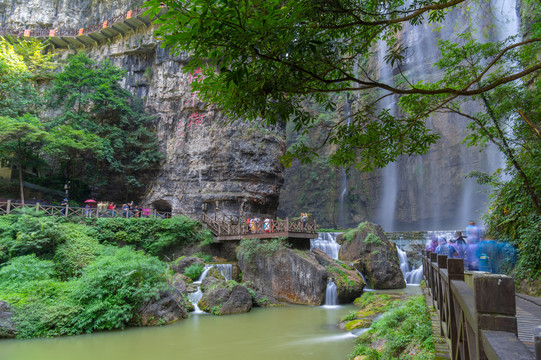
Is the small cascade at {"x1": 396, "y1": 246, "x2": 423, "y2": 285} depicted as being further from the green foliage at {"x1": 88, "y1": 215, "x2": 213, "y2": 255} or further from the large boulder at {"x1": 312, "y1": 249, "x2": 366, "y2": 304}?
the green foliage at {"x1": 88, "y1": 215, "x2": 213, "y2": 255}

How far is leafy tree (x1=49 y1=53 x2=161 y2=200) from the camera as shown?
20453 mm

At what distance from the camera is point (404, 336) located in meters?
5.20

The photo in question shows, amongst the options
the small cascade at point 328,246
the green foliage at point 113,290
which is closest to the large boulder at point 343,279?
the small cascade at point 328,246

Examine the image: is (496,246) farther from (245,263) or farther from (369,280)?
(245,263)

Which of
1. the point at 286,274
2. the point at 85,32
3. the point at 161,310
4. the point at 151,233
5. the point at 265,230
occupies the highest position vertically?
the point at 85,32

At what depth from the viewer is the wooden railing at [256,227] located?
13945 mm

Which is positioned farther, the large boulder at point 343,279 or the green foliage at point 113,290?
the large boulder at point 343,279

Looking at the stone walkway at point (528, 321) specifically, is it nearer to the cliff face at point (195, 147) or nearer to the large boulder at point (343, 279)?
the large boulder at point (343, 279)

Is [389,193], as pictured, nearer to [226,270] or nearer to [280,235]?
[280,235]

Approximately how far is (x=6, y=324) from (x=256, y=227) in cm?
1026

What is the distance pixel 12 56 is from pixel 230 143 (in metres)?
13.2

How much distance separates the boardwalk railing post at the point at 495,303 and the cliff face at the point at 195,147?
58.0 feet

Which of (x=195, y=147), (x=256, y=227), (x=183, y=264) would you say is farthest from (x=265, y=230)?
(x=195, y=147)

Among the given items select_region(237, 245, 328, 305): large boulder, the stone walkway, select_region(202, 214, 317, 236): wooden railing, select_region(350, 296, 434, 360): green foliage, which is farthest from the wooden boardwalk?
the stone walkway
